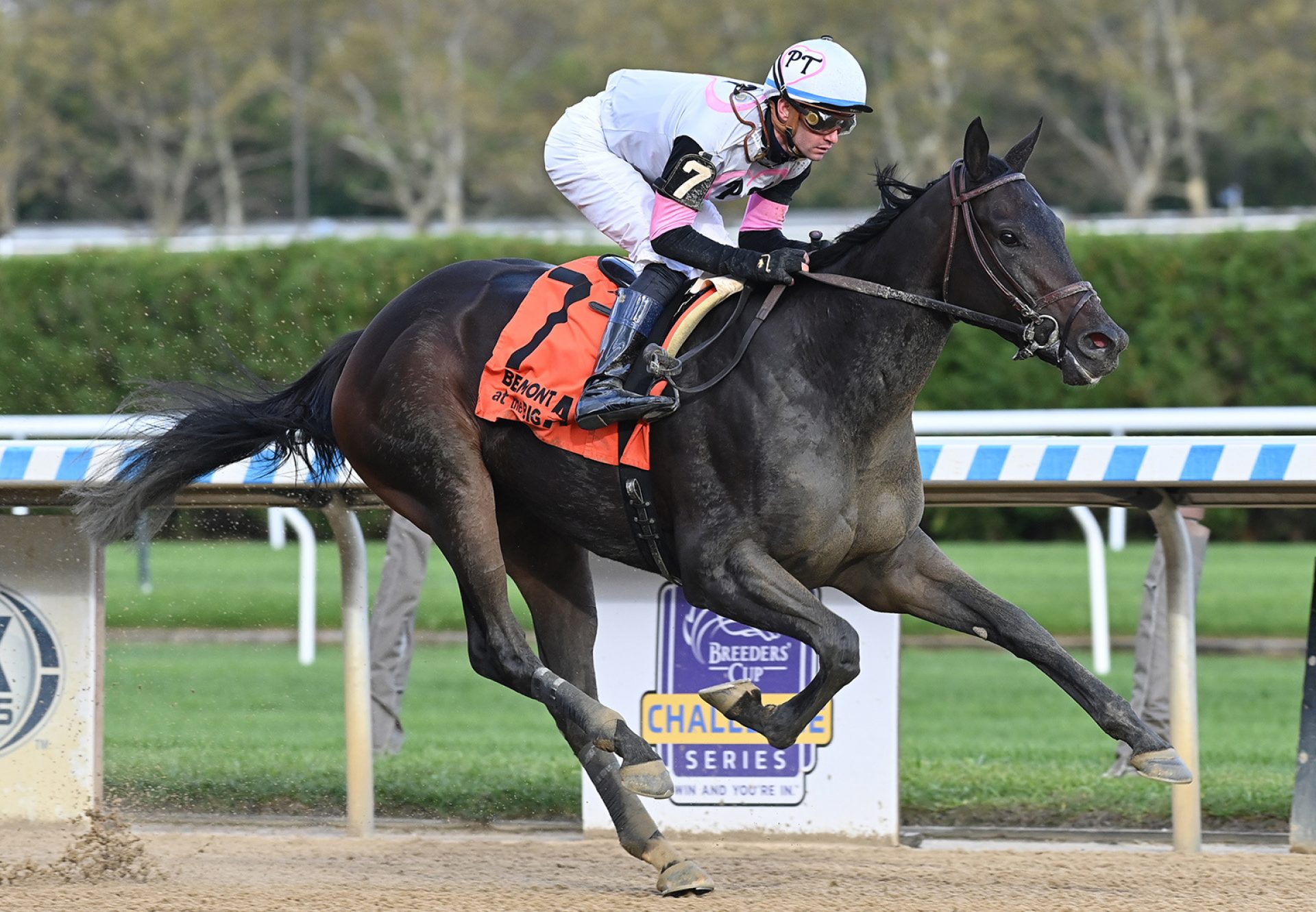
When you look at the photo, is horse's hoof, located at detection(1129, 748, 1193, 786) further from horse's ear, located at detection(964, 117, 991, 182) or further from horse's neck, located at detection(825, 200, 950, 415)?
horse's ear, located at detection(964, 117, 991, 182)

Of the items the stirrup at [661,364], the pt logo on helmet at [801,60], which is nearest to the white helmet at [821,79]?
the pt logo on helmet at [801,60]

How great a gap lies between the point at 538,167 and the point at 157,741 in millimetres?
29213

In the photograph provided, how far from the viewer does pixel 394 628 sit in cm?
671

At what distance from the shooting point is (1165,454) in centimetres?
451

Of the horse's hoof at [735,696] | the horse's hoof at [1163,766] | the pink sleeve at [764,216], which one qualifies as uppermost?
the pink sleeve at [764,216]

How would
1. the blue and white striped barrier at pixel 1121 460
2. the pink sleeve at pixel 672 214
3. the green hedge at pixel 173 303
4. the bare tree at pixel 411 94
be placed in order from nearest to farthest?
the pink sleeve at pixel 672 214 → the blue and white striped barrier at pixel 1121 460 → the green hedge at pixel 173 303 → the bare tree at pixel 411 94

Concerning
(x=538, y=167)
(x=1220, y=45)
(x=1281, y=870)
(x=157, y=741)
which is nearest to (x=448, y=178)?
(x=538, y=167)

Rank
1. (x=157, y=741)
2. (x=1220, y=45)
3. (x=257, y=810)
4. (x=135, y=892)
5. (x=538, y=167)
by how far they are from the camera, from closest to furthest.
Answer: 1. (x=135, y=892)
2. (x=257, y=810)
3. (x=157, y=741)
4. (x=1220, y=45)
5. (x=538, y=167)

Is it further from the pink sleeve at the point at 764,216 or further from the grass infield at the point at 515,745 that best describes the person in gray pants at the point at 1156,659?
the pink sleeve at the point at 764,216

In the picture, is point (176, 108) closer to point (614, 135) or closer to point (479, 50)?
point (479, 50)

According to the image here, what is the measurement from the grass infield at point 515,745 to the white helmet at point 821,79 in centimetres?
214

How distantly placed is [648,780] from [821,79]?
1734 mm

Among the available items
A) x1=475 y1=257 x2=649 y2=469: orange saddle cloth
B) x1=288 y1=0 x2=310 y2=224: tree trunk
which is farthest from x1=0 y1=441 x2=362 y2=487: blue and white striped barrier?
x1=288 y1=0 x2=310 y2=224: tree trunk

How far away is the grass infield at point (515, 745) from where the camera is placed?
19.0ft
